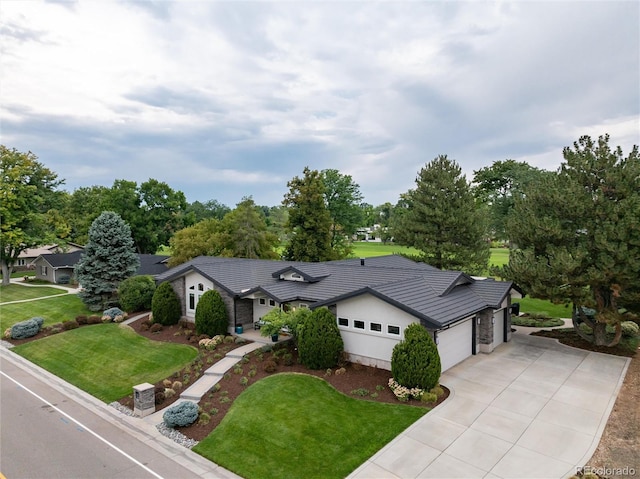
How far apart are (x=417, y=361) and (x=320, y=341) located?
4503mm

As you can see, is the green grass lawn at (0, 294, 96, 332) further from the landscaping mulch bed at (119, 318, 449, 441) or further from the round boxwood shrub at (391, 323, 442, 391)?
the round boxwood shrub at (391, 323, 442, 391)

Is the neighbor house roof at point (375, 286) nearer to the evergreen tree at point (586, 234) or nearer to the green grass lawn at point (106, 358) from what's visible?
the evergreen tree at point (586, 234)

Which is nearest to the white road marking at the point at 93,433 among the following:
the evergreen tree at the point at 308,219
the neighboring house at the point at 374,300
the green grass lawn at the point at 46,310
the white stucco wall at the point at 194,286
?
the neighboring house at the point at 374,300

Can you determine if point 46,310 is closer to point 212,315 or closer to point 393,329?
point 212,315

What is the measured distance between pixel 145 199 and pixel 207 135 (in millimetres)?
24740

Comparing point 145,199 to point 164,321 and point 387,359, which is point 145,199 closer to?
point 164,321

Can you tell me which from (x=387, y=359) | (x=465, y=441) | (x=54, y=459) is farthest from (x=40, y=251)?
(x=465, y=441)

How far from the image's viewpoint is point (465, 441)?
11500mm

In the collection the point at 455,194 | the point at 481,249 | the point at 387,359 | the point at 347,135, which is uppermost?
the point at 347,135

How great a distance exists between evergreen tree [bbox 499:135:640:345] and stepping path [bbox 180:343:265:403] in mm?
15185

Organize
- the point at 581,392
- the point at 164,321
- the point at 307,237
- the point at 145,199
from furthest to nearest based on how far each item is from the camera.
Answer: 1. the point at 145,199
2. the point at 307,237
3. the point at 164,321
4. the point at 581,392

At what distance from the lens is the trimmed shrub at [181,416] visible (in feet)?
43.6

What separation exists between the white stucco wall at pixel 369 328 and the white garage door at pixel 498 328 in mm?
6946

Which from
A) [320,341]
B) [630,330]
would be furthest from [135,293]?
[630,330]
